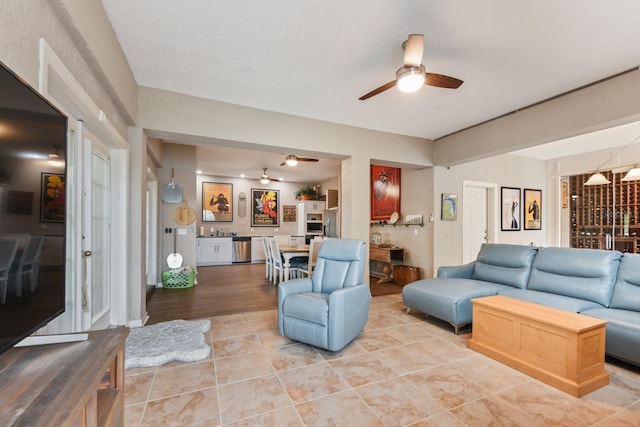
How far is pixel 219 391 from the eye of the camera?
6.91 ft

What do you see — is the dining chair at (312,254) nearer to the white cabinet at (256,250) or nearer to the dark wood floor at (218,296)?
the dark wood floor at (218,296)

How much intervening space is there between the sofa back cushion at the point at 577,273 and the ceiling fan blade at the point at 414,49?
108 inches

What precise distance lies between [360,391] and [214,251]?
6.95 m

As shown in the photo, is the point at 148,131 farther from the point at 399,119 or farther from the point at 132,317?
the point at 399,119

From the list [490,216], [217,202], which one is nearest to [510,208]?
[490,216]

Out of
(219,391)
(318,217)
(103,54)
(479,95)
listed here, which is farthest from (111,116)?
(318,217)

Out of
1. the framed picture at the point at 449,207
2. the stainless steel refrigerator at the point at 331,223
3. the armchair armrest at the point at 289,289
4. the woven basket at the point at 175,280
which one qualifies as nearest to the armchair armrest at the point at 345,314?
the armchair armrest at the point at 289,289

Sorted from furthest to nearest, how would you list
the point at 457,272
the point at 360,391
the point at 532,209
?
the point at 532,209
the point at 457,272
the point at 360,391

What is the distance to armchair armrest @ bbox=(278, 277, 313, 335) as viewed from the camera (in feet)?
9.75

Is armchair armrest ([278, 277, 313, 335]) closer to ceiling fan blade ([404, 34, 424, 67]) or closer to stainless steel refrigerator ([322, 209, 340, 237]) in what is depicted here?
ceiling fan blade ([404, 34, 424, 67])

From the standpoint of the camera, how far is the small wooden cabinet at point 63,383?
708 millimetres

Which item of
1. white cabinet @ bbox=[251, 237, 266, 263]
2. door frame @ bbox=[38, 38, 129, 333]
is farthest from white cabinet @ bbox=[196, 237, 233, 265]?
door frame @ bbox=[38, 38, 129, 333]

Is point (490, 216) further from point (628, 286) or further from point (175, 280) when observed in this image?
point (175, 280)

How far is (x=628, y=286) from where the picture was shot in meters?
2.77
